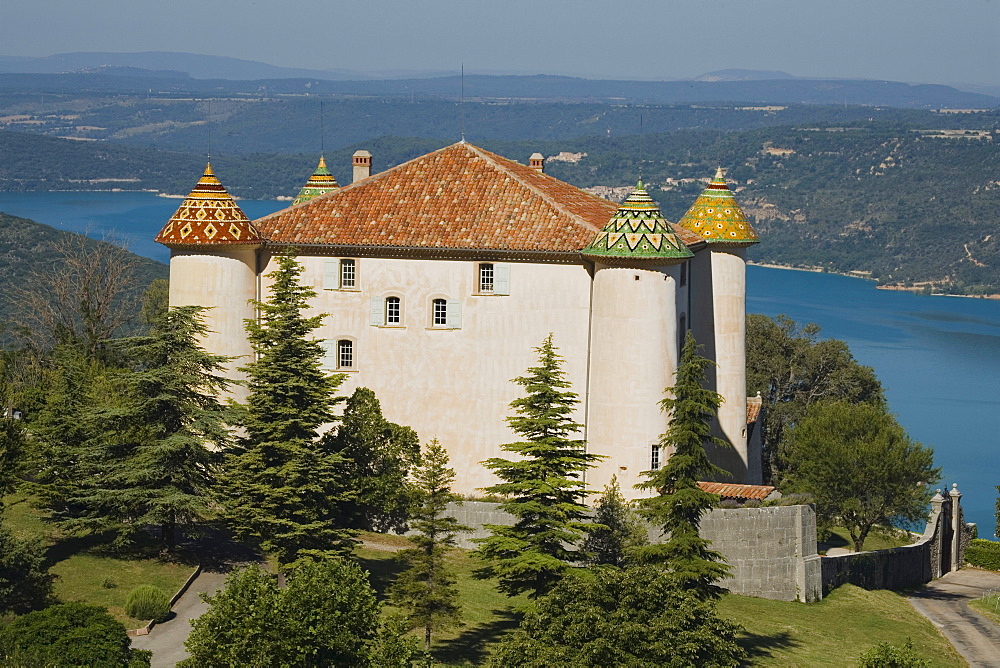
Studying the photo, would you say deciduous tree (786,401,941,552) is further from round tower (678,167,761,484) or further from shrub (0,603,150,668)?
shrub (0,603,150,668)

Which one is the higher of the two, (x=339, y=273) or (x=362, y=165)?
(x=362, y=165)

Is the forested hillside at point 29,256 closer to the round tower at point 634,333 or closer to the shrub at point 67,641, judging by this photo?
the round tower at point 634,333

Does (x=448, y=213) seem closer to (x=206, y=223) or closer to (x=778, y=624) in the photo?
(x=206, y=223)

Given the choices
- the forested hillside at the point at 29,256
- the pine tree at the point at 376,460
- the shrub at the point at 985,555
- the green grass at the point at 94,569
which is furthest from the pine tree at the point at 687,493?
the forested hillside at the point at 29,256

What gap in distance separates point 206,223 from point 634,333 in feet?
43.6

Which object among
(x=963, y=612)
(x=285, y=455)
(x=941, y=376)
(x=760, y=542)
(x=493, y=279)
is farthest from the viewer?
(x=941, y=376)

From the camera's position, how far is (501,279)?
45.8 meters

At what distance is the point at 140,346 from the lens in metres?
38.4

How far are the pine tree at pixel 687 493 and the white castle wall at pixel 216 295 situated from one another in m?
14.8

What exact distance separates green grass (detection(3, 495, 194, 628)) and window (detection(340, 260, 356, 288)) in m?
11.8

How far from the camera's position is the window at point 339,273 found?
46.9m

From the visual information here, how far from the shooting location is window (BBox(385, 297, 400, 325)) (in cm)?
4678

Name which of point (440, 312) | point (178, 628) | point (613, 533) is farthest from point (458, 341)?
point (178, 628)

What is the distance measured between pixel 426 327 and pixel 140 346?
10691 mm
